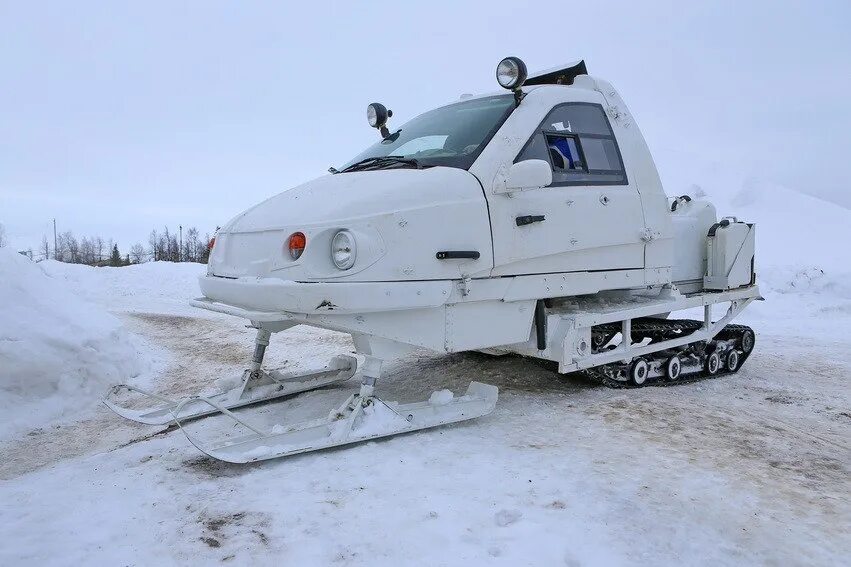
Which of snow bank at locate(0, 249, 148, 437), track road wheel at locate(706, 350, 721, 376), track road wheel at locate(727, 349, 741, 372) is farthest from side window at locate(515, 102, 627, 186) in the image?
snow bank at locate(0, 249, 148, 437)

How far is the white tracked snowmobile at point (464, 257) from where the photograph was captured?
13.8ft

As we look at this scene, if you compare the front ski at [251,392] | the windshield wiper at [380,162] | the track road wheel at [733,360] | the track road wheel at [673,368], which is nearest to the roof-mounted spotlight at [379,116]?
the windshield wiper at [380,162]

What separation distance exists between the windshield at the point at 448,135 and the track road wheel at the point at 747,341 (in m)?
4.40

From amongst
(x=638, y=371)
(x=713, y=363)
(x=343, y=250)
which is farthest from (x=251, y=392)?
(x=713, y=363)

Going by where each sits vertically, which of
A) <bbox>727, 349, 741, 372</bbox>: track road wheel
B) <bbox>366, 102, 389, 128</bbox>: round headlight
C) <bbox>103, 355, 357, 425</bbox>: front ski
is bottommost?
<bbox>727, 349, 741, 372</bbox>: track road wheel

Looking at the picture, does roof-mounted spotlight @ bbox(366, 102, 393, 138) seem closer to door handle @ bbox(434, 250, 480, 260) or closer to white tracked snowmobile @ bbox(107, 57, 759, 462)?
white tracked snowmobile @ bbox(107, 57, 759, 462)

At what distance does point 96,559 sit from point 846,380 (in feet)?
25.0

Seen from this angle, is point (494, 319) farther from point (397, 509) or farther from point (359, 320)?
point (397, 509)

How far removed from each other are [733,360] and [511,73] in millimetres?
4506

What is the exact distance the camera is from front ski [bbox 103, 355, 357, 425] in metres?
4.91

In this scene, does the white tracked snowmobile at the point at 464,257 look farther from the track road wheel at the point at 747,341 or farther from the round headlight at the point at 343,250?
the track road wheel at the point at 747,341

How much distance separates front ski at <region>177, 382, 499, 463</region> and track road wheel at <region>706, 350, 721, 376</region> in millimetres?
3384

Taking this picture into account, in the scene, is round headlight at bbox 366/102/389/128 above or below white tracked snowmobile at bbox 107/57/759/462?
above

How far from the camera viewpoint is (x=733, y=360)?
293 inches
